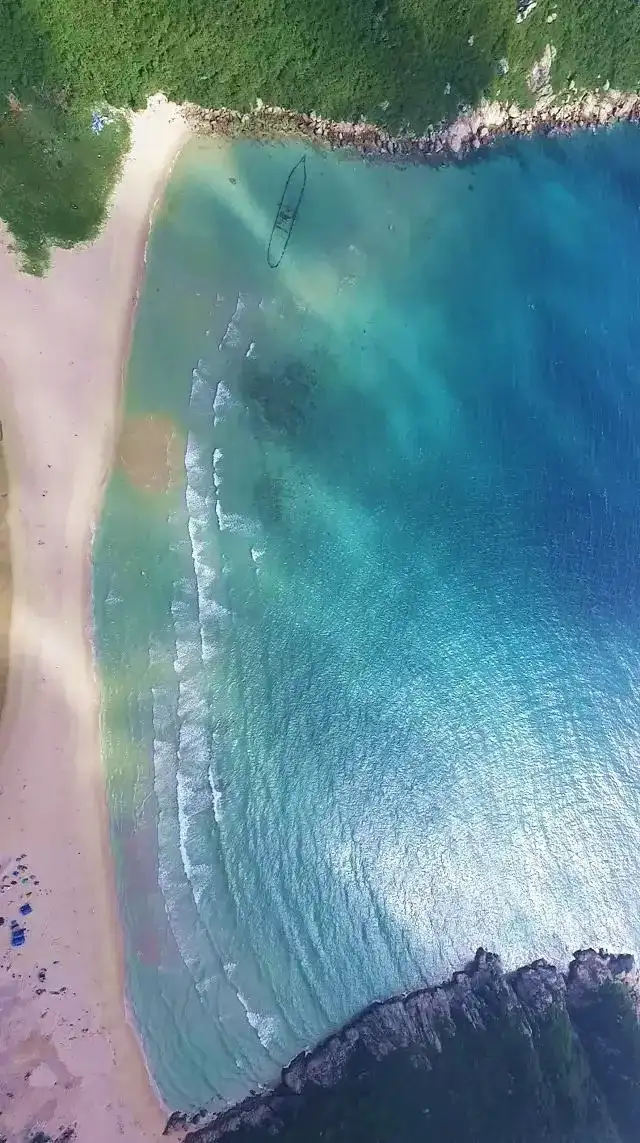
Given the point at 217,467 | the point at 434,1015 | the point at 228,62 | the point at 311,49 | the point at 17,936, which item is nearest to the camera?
the point at 17,936

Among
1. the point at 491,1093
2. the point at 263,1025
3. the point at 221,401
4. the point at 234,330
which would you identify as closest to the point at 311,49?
the point at 234,330

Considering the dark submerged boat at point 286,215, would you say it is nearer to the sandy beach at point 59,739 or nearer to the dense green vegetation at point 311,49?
the dense green vegetation at point 311,49

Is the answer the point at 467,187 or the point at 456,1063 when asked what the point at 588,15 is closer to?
the point at 467,187

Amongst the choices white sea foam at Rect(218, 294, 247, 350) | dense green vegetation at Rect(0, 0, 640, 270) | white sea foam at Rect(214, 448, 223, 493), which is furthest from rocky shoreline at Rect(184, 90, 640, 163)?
white sea foam at Rect(214, 448, 223, 493)

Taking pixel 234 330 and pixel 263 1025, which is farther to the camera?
pixel 234 330

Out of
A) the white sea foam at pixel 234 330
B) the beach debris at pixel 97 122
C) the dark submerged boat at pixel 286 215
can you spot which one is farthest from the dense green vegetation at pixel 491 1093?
the beach debris at pixel 97 122

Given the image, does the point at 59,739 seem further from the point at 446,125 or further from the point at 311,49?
the point at 446,125

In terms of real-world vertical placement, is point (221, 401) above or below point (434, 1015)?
above
